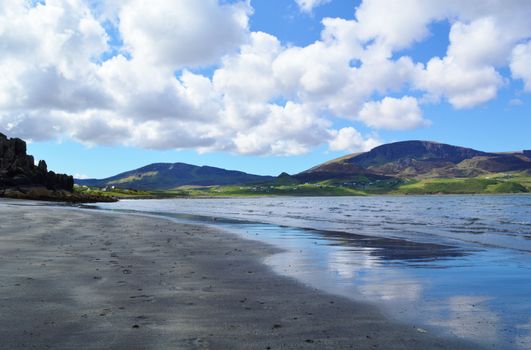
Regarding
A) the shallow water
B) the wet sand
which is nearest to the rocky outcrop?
the wet sand

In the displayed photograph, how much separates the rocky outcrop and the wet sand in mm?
108427

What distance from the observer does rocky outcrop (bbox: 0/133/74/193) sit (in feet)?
377

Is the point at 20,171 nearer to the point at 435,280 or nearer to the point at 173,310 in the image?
the point at 173,310

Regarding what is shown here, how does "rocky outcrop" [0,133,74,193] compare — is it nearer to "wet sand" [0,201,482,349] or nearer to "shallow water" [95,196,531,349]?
"wet sand" [0,201,482,349]

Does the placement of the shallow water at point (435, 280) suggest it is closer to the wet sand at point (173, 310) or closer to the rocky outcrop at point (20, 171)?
the wet sand at point (173, 310)

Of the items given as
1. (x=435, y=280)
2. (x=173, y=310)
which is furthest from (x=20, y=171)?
(x=435, y=280)

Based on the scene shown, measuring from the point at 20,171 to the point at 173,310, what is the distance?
128577 mm

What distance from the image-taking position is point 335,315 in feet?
32.1

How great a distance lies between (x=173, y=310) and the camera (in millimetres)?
9812

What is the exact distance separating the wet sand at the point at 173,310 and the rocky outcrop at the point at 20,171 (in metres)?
108

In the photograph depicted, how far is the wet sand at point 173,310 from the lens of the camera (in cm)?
776

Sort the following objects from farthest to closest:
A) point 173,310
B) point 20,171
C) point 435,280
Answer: point 20,171 < point 435,280 < point 173,310

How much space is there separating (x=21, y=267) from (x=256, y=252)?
11.0m

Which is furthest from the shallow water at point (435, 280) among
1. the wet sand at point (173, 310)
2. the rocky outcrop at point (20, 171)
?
the rocky outcrop at point (20, 171)
